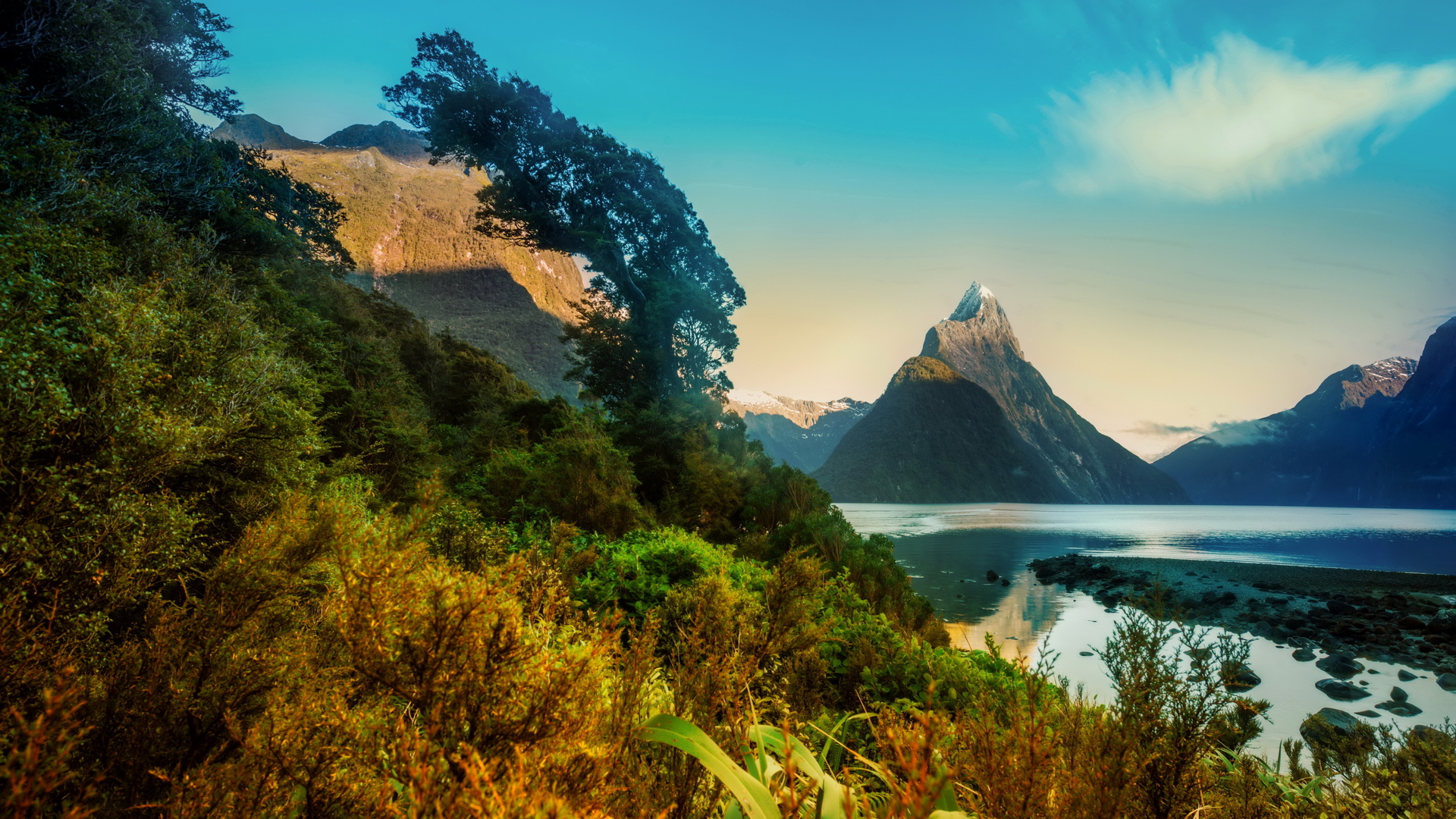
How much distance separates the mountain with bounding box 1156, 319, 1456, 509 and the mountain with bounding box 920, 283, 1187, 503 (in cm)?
2882

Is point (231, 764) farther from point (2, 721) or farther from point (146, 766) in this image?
point (2, 721)

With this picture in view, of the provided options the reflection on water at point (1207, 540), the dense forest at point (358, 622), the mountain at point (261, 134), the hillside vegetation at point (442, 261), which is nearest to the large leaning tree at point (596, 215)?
the dense forest at point (358, 622)

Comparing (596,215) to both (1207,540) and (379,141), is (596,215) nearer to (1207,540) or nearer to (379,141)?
(1207,540)

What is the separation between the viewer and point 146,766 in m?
1.68

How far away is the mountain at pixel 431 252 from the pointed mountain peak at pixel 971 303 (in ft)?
492

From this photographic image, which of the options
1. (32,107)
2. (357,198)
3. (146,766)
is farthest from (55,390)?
(357,198)

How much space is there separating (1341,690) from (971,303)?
198980 mm

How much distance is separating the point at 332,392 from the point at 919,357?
14349 centimetres

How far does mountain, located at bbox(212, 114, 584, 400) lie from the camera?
50625mm

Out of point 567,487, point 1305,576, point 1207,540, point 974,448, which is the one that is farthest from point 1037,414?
point 567,487

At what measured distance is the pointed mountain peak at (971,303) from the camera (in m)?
184

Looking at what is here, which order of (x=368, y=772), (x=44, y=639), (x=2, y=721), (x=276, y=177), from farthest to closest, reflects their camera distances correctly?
(x=276, y=177) → (x=44, y=639) → (x=2, y=721) → (x=368, y=772)

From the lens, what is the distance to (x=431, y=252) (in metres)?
60.6

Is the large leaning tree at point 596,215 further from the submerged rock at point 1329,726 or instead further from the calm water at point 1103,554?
the submerged rock at point 1329,726
